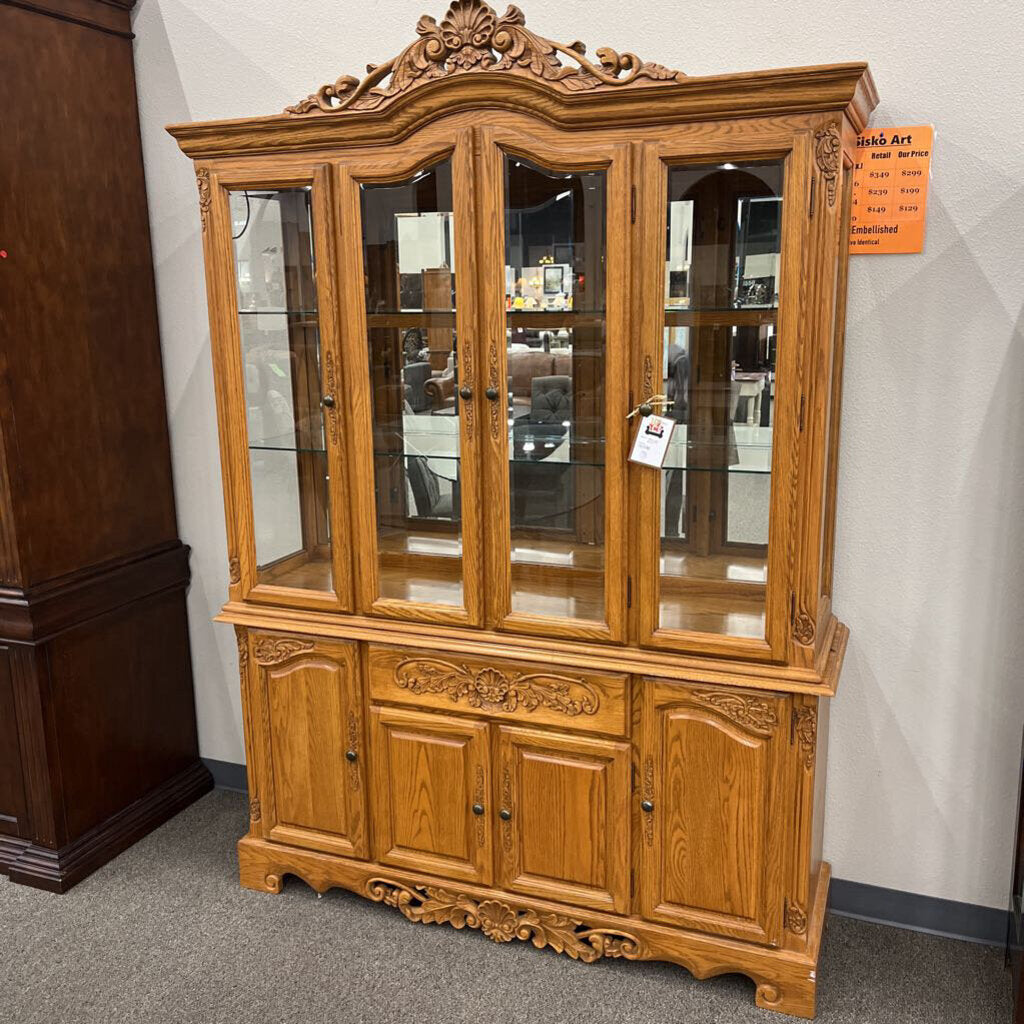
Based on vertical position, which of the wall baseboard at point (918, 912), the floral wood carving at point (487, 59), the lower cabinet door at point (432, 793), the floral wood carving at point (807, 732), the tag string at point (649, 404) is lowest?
the wall baseboard at point (918, 912)

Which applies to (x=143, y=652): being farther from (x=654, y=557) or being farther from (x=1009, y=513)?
(x=1009, y=513)

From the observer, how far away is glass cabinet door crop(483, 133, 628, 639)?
2.10m

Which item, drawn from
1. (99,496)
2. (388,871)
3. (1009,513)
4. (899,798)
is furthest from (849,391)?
(99,496)

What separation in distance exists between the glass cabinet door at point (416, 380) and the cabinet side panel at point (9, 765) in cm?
113

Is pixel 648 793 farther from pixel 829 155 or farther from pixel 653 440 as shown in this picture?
pixel 829 155

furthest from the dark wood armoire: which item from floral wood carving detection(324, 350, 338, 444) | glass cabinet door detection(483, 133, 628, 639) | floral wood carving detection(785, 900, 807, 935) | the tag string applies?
floral wood carving detection(785, 900, 807, 935)

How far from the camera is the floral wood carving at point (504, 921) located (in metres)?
2.39

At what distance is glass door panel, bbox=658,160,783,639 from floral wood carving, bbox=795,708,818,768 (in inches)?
8.0

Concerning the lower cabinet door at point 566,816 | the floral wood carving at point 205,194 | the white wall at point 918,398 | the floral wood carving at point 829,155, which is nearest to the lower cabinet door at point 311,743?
the lower cabinet door at point 566,816

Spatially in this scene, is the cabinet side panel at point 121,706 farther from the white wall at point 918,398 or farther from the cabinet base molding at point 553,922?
the white wall at point 918,398

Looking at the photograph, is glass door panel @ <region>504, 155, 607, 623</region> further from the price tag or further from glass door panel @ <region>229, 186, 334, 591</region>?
glass door panel @ <region>229, 186, 334, 591</region>

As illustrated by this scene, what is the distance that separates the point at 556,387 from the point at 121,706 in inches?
69.4

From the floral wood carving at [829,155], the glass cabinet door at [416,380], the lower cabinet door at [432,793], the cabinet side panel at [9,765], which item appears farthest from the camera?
the cabinet side panel at [9,765]

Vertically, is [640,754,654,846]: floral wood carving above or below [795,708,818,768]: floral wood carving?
below
